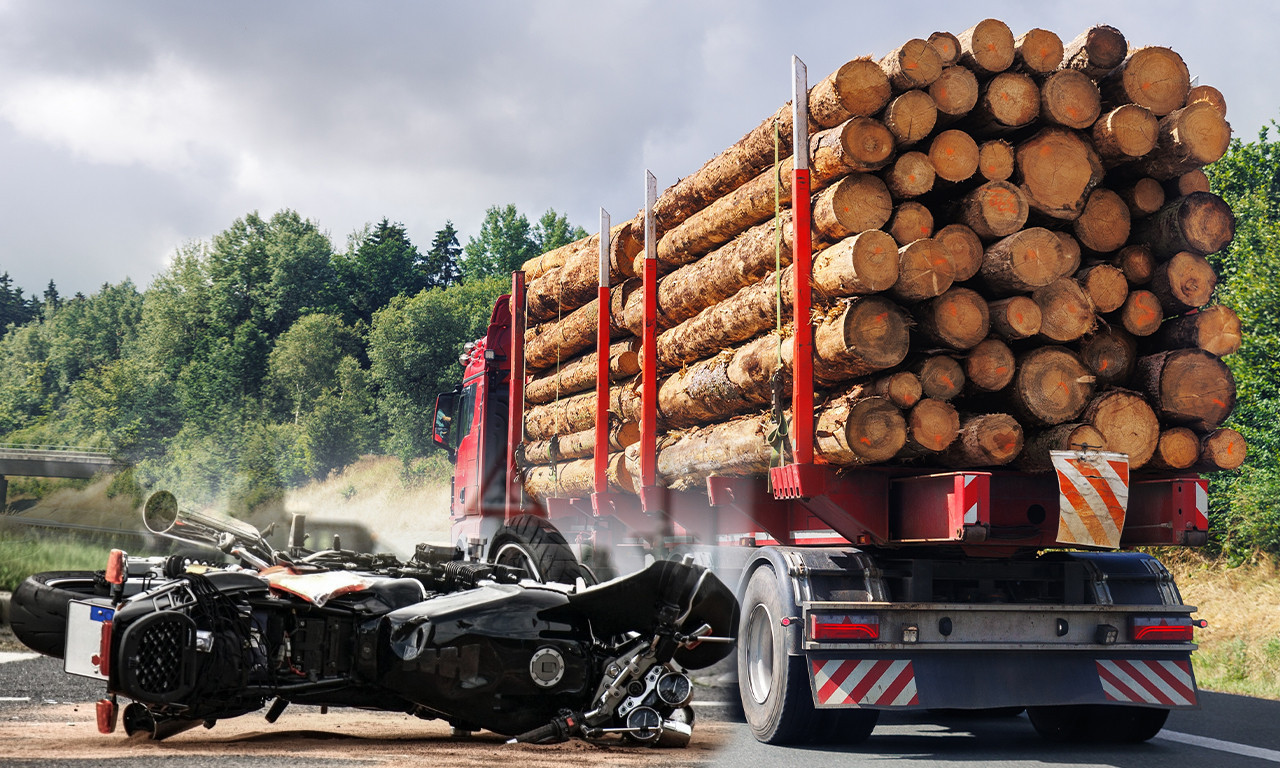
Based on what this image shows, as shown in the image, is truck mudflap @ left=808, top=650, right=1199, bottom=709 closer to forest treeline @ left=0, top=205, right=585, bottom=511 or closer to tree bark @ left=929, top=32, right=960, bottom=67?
tree bark @ left=929, top=32, right=960, bottom=67

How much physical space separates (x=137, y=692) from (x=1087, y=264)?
5518mm

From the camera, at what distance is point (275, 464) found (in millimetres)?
62781

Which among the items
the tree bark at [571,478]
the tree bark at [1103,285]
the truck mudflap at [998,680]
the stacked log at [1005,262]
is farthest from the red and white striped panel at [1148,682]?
the tree bark at [571,478]

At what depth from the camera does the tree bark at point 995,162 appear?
22.5 ft

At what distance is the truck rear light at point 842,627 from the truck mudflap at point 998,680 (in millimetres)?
107

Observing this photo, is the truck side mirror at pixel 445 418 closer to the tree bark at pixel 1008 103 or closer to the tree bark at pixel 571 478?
the tree bark at pixel 571 478

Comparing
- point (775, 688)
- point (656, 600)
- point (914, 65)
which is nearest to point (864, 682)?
point (775, 688)

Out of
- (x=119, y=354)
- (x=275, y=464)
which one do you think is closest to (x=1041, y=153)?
(x=275, y=464)

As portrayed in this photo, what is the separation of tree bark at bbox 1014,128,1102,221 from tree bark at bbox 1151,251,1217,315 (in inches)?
27.8

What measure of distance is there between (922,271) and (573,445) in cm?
503

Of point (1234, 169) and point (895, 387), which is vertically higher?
point (1234, 169)

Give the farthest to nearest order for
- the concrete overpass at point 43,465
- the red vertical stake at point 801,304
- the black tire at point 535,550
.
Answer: the concrete overpass at point 43,465 → the black tire at point 535,550 → the red vertical stake at point 801,304

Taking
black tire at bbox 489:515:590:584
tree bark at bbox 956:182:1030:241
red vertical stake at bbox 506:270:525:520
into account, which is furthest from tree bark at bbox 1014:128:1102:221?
red vertical stake at bbox 506:270:525:520

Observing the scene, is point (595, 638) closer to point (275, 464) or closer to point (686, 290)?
point (686, 290)
